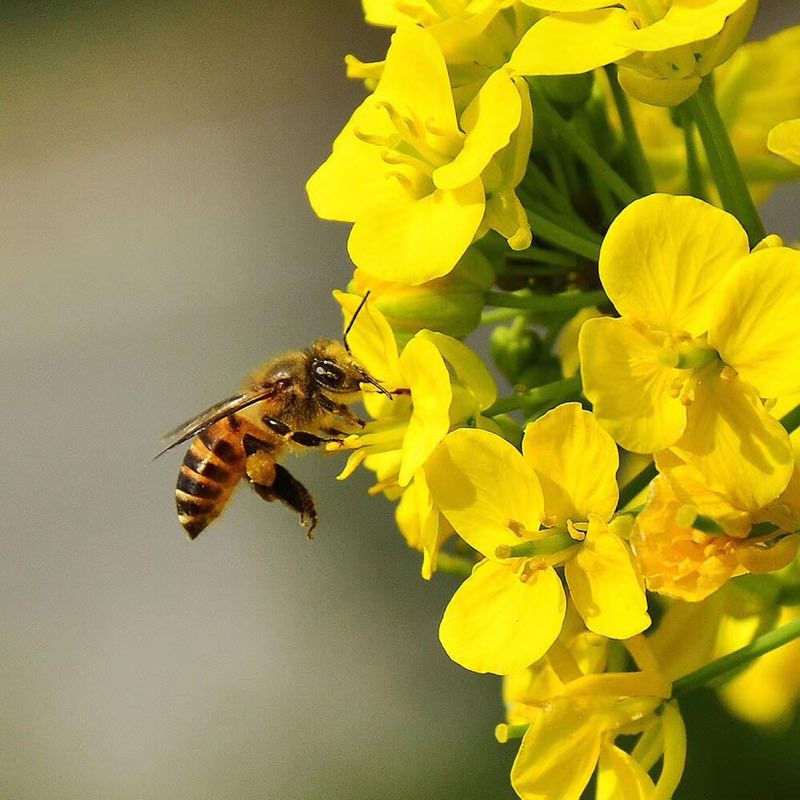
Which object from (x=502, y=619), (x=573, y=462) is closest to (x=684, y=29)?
(x=573, y=462)

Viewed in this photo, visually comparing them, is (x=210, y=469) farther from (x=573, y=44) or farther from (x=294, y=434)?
(x=573, y=44)

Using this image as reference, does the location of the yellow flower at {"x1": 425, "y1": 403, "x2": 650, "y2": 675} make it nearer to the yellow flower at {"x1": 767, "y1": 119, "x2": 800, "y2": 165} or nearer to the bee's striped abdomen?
the yellow flower at {"x1": 767, "y1": 119, "x2": 800, "y2": 165}

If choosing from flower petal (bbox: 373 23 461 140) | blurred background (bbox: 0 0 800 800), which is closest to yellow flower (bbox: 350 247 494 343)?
flower petal (bbox: 373 23 461 140)

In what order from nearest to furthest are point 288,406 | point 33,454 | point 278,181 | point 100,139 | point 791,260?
point 791,260, point 288,406, point 33,454, point 278,181, point 100,139

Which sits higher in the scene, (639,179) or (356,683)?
(639,179)

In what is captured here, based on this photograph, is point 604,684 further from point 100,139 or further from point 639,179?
point 100,139

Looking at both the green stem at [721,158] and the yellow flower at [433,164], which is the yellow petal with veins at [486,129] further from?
the green stem at [721,158]

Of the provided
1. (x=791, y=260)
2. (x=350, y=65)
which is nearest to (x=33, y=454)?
(x=350, y=65)
